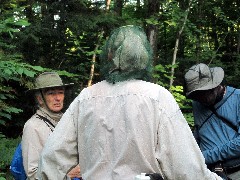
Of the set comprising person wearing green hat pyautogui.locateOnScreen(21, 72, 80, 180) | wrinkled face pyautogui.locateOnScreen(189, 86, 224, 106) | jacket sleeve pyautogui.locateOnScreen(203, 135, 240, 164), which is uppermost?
wrinkled face pyautogui.locateOnScreen(189, 86, 224, 106)

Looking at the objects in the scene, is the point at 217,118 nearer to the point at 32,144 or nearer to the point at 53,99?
the point at 53,99

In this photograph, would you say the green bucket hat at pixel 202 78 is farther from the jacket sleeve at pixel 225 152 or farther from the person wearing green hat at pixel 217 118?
the jacket sleeve at pixel 225 152

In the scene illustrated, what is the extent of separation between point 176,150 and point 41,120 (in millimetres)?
2084

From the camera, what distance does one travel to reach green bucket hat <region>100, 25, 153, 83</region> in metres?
2.43

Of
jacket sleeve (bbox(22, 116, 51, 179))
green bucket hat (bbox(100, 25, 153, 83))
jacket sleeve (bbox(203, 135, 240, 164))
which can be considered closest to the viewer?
green bucket hat (bbox(100, 25, 153, 83))

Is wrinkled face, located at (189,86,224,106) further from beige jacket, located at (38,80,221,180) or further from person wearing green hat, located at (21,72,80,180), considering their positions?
beige jacket, located at (38,80,221,180)

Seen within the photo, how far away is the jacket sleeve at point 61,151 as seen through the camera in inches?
98.0

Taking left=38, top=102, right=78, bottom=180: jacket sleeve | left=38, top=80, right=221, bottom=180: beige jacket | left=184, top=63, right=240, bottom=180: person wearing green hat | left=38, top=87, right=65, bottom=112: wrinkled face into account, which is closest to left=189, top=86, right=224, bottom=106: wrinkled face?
left=184, top=63, right=240, bottom=180: person wearing green hat

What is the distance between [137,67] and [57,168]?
0.85m

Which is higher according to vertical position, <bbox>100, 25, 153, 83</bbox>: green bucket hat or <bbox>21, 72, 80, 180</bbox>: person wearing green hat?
<bbox>100, 25, 153, 83</bbox>: green bucket hat

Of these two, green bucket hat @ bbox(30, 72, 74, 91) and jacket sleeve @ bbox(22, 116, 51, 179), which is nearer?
jacket sleeve @ bbox(22, 116, 51, 179)

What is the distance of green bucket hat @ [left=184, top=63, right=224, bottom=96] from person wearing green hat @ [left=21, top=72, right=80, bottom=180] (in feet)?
4.84

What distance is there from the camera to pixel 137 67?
2.43 m

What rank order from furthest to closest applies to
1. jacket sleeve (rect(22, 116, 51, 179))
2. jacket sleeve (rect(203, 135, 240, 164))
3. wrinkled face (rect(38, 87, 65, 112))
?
wrinkled face (rect(38, 87, 65, 112))
jacket sleeve (rect(203, 135, 240, 164))
jacket sleeve (rect(22, 116, 51, 179))
